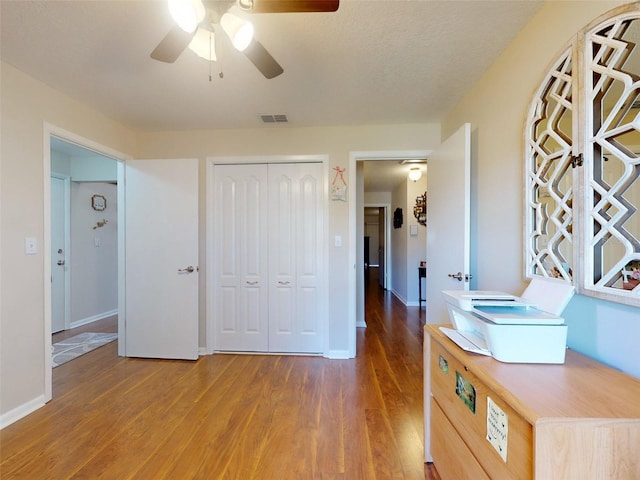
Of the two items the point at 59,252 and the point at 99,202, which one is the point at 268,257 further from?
the point at 99,202

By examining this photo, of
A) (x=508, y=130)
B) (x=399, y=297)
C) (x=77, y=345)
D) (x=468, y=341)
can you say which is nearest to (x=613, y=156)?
(x=508, y=130)

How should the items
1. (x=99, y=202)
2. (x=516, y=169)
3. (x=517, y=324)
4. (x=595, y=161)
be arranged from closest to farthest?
(x=517, y=324), (x=595, y=161), (x=516, y=169), (x=99, y=202)

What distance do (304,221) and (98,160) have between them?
10.2 ft

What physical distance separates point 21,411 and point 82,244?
2670mm

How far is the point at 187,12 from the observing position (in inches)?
40.9

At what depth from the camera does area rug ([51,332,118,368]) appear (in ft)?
8.95

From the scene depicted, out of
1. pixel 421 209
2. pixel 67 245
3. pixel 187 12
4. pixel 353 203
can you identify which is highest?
pixel 187 12

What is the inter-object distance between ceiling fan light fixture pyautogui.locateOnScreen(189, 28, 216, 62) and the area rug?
308 cm

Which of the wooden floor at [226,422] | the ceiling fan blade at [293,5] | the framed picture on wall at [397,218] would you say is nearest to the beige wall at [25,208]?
the wooden floor at [226,422]

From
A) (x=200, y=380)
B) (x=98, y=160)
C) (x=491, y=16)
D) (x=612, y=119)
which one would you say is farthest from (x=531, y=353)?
(x=98, y=160)

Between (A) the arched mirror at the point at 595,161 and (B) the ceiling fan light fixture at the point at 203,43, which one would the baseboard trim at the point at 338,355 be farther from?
(B) the ceiling fan light fixture at the point at 203,43

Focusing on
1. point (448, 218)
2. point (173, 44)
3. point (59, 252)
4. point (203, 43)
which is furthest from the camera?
point (59, 252)

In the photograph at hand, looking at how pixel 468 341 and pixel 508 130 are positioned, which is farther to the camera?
pixel 508 130

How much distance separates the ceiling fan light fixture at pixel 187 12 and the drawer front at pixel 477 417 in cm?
172
